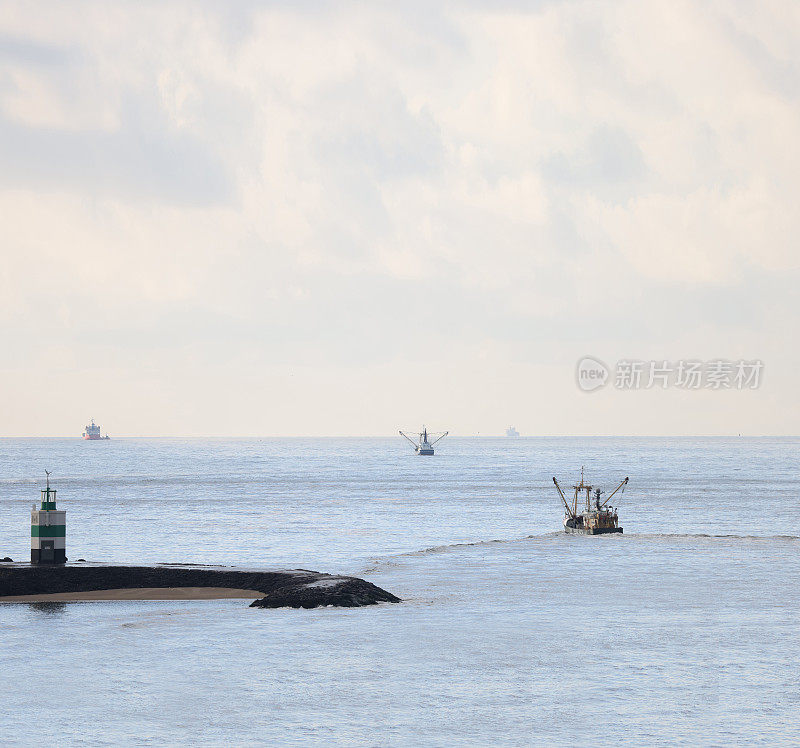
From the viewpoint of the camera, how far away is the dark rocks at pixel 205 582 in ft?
132

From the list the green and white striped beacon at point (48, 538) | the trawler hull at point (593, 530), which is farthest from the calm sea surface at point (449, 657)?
the trawler hull at point (593, 530)

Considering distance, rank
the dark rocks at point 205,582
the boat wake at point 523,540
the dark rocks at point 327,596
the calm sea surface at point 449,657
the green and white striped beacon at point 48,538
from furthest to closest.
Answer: the boat wake at point 523,540 < the green and white striped beacon at point 48,538 < the dark rocks at point 205,582 < the dark rocks at point 327,596 < the calm sea surface at point 449,657

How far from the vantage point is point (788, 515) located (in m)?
109

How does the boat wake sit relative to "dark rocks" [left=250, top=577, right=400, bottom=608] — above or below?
below

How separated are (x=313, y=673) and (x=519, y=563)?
30215mm

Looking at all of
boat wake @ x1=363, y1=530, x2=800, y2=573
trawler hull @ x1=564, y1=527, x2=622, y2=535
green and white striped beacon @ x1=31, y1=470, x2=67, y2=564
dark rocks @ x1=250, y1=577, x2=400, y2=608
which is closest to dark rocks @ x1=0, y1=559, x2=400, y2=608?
dark rocks @ x1=250, y1=577, x2=400, y2=608

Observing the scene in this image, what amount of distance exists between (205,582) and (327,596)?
7.02 meters

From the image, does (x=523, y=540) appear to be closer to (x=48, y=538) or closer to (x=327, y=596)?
(x=48, y=538)

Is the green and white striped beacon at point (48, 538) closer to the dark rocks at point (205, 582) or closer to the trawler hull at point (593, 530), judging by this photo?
the dark rocks at point (205, 582)

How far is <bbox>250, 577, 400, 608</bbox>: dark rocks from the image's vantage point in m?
39.8

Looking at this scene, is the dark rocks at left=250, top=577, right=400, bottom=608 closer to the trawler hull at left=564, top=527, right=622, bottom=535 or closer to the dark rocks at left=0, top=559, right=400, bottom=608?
the dark rocks at left=0, top=559, right=400, bottom=608

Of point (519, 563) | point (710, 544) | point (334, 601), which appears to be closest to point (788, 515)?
point (710, 544)

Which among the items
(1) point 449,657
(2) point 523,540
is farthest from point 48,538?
(2) point 523,540

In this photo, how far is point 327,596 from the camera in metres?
40.1
